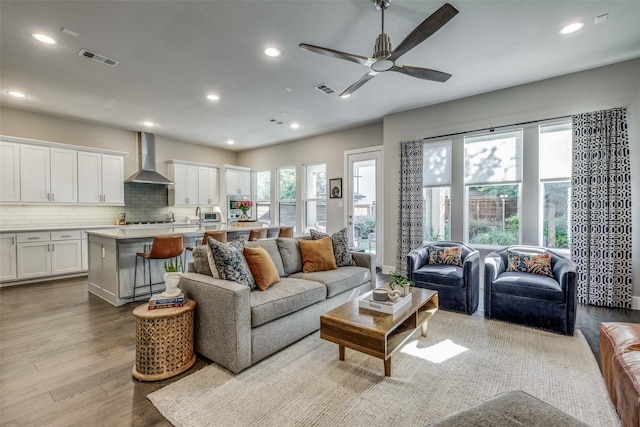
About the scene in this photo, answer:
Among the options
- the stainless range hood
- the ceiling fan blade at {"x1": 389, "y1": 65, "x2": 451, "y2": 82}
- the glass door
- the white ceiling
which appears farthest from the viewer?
the stainless range hood

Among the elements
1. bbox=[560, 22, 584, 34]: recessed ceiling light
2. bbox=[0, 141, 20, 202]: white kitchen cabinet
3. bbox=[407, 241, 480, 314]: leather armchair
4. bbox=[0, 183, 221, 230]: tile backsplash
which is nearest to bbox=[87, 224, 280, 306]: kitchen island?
bbox=[0, 141, 20, 202]: white kitchen cabinet

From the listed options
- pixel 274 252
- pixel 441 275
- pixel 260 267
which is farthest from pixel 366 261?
pixel 260 267

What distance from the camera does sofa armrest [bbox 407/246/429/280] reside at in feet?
12.2

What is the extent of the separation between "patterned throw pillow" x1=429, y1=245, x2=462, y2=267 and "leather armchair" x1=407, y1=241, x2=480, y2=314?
0.35 feet

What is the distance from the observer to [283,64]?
351 centimetres

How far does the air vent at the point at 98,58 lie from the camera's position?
3211 millimetres

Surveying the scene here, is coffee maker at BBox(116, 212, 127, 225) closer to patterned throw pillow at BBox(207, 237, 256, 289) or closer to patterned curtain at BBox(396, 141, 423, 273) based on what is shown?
patterned throw pillow at BBox(207, 237, 256, 289)

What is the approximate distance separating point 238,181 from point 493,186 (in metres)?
6.25

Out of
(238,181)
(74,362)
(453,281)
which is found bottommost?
(74,362)

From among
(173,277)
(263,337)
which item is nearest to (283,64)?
(173,277)

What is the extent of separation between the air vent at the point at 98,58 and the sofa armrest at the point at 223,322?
2917 millimetres

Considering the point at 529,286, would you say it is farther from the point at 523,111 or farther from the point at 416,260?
the point at 523,111

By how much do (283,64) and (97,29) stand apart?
73.6 inches

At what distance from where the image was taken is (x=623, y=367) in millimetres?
1491
